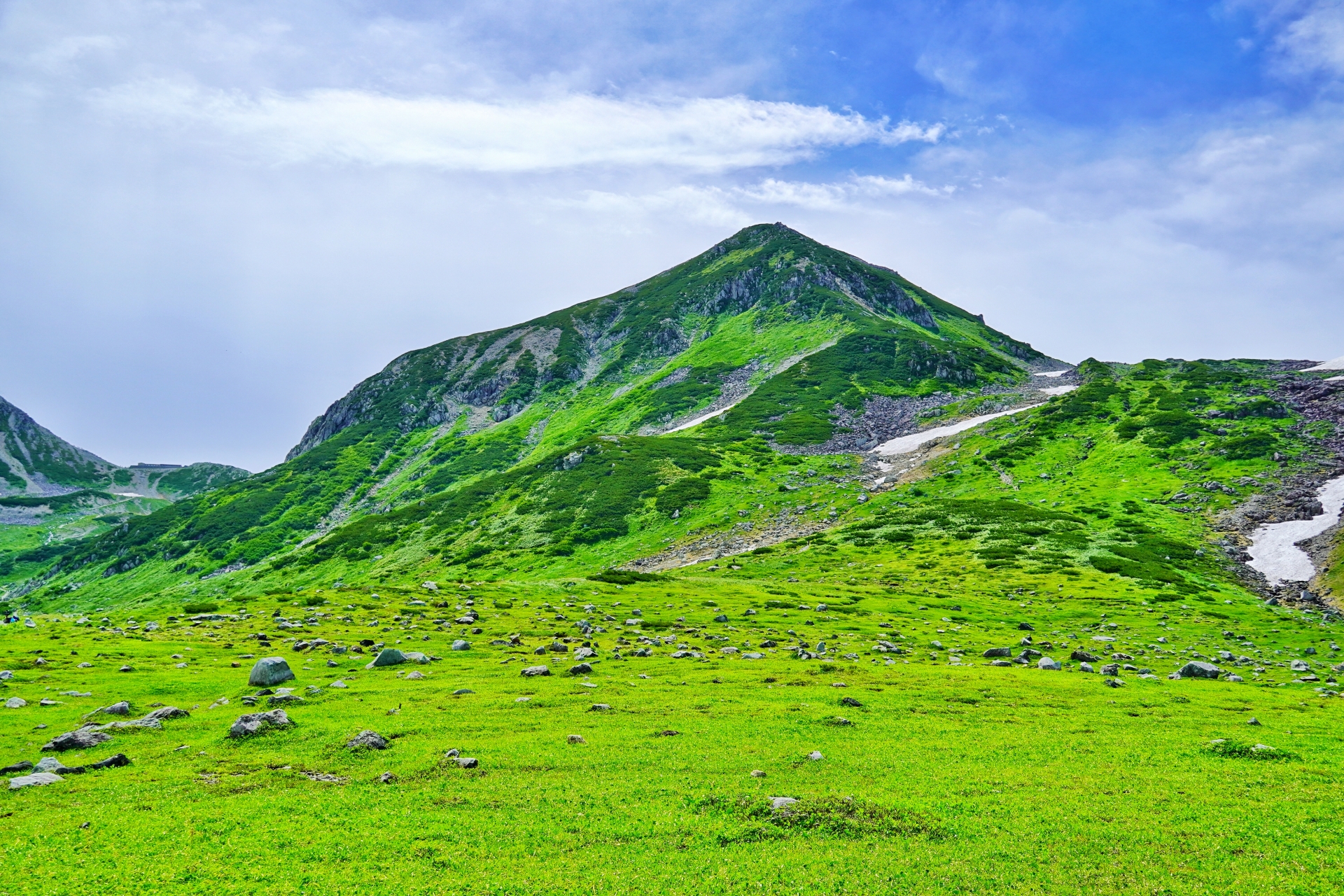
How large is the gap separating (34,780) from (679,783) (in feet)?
47.1

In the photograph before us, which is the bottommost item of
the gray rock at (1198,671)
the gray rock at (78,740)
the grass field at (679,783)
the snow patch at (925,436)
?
the gray rock at (1198,671)

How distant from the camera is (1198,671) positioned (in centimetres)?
2981

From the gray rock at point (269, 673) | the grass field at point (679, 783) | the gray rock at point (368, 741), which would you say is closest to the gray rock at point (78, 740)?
the grass field at point (679, 783)

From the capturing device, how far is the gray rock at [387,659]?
1136 inches

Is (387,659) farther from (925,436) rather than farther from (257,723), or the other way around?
(925,436)

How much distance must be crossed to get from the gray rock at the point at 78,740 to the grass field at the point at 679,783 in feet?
1.81

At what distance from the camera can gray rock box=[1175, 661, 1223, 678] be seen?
29656 mm

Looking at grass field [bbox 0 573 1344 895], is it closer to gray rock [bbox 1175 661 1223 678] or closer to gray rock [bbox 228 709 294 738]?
gray rock [bbox 228 709 294 738]

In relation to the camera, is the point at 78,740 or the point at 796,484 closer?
the point at 78,740

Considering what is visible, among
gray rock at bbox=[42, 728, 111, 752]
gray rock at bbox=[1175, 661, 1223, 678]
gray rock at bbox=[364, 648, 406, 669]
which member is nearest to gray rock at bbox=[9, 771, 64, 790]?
gray rock at bbox=[42, 728, 111, 752]

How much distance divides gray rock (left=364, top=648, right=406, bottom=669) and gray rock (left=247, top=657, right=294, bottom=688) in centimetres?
342

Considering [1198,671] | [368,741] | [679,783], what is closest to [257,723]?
[368,741]

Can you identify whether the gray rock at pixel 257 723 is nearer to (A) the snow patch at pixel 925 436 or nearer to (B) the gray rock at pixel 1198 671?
(B) the gray rock at pixel 1198 671

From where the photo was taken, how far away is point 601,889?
11.1 m
